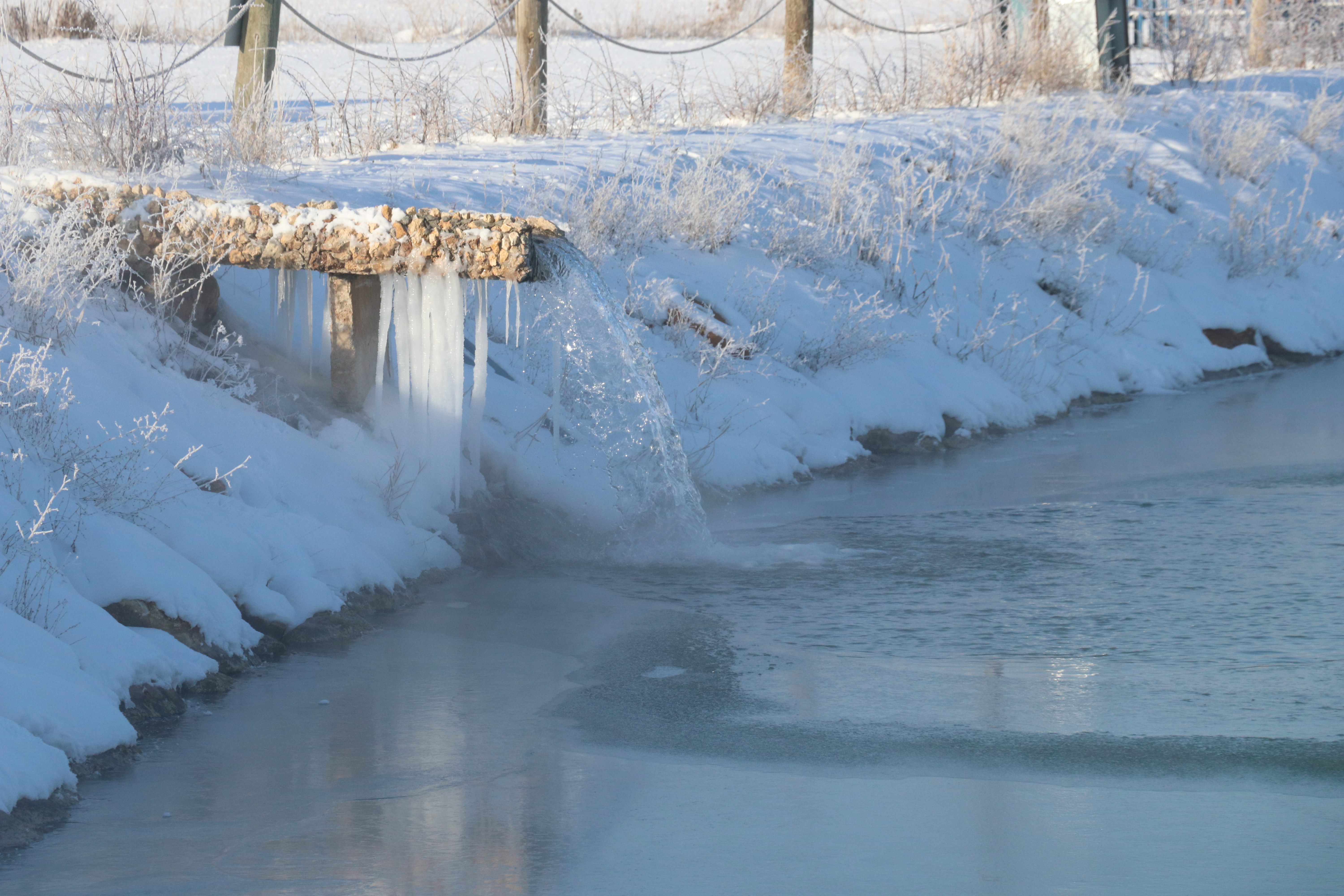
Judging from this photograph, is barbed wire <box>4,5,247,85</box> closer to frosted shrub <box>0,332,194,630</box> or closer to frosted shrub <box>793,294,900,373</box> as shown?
frosted shrub <box>0,332,194,630</box>

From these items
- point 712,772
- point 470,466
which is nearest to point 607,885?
point 712,772

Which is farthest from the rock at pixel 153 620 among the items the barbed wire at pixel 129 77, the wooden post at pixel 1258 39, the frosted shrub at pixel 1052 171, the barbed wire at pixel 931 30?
the wooden post at pixel 1258 39

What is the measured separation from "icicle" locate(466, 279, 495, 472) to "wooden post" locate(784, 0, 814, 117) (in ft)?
24.3

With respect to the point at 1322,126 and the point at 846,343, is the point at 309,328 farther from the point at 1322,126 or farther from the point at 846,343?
the point at 1322,126

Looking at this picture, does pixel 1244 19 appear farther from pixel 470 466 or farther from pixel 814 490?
pixel 470 466

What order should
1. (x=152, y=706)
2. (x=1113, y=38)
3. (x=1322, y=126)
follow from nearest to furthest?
(x=152, y=706) < (x=1322, y=126) < (x=1113, y=38)

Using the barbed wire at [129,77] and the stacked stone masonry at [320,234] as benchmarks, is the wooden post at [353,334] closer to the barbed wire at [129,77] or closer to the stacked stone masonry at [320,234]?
the stacked stone masonry at [320,234]

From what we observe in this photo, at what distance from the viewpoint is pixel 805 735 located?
4078mm

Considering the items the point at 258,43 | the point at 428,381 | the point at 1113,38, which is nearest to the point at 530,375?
the point at 428,381

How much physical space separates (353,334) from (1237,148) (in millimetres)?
10064

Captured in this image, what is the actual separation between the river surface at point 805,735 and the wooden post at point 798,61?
7516mm

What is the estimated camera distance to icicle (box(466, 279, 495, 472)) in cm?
619

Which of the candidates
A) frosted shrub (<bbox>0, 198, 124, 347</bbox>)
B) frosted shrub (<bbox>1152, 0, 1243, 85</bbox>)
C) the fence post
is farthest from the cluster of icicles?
frosted shrub (<bbox>1152, 0, 1243, 85</bbox>)

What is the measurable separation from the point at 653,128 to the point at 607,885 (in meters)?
9.18
